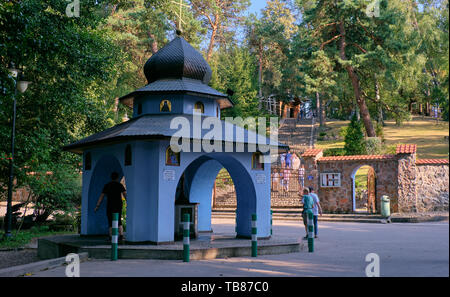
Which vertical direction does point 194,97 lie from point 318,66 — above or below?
below

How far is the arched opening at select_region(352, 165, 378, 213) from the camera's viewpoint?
2560 centimetres

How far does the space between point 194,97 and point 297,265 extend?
19.7 ft

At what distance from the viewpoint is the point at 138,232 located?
37.8 ft

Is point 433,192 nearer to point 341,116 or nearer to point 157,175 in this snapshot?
point 157,175

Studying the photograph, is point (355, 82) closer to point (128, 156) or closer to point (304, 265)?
point (128, 156)

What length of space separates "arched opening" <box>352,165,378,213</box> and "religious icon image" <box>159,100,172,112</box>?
15.2 m

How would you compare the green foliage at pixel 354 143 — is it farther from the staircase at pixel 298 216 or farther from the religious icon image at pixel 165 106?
the religious icon image at pixel 165 106

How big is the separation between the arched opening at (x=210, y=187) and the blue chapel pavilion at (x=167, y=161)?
0.03m

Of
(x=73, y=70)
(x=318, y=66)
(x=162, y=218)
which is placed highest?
(x=318, y=66)

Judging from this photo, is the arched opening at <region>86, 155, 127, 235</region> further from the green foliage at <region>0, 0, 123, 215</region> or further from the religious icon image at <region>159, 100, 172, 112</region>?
the green foliage at <region>0, 0, 123, 215</region>

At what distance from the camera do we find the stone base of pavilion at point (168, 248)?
34.5 feet
